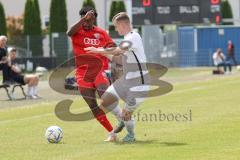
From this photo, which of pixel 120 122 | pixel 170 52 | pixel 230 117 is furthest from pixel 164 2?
pixel 120 122

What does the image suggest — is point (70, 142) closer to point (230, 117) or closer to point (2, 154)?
point (2, 154)

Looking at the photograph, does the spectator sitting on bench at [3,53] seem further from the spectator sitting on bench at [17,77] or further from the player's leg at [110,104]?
the player's leg at [110,104]

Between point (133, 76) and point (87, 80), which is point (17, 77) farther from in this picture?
point (133, 76)

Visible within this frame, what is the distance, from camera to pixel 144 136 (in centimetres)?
1462

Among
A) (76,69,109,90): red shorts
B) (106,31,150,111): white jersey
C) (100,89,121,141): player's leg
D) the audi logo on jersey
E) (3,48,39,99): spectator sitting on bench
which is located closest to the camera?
(106,31,150,111): white jersey

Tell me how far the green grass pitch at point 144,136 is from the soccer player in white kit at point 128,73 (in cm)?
59

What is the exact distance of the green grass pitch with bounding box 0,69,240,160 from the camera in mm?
11859

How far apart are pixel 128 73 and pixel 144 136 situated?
1.58m

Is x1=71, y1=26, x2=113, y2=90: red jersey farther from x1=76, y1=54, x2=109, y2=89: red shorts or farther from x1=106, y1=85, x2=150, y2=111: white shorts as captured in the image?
x1=106, y1=85, x2=150, y2=111: white shorts

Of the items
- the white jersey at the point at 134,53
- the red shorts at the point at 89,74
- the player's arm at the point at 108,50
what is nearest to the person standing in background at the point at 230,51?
the red shorts at the point at 89,74

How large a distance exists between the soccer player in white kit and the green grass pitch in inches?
23.4

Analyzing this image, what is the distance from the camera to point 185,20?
51.4 m

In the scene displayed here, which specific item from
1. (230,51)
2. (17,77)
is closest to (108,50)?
(17,77)

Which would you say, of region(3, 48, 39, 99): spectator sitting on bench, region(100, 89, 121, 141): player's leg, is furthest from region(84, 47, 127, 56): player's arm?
region(3, 48, 39, 99): spectator sitting on bench
